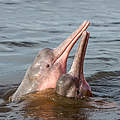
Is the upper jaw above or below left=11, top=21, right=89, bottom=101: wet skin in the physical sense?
above

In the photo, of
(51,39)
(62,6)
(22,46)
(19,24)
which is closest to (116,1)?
(62,6)

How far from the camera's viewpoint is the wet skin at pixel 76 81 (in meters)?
7.81

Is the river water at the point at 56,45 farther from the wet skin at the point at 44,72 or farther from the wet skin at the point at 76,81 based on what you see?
the wet skin at the point at 44,72

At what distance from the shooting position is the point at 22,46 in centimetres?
1351

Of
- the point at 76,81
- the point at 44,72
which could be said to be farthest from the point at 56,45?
the point at 76,81

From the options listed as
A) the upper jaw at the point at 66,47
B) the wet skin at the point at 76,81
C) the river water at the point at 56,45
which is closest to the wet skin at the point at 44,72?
the upper jaw at the point at 66,47

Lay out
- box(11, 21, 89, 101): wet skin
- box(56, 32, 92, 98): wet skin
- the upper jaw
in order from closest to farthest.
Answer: box(56, 32, 92, 98): wet skin → the upper jaw → box(11, 21, 89, 101): wet skin

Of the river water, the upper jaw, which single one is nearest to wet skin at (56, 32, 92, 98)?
the river water

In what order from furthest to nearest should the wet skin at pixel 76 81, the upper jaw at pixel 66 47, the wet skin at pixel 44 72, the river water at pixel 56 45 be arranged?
the wet skin at pixel 44 72 < the upper jaw at pixel 66 47 < the wet skin at pixel 76 81 < the river water at pixel 56 45

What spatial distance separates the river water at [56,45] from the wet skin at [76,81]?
0.47 ft

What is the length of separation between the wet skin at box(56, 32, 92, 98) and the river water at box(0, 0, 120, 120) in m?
0.14

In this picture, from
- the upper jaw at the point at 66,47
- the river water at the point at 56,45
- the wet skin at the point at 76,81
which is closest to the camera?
the river water at the point at 56,45

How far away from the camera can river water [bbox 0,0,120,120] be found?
24.7 feet

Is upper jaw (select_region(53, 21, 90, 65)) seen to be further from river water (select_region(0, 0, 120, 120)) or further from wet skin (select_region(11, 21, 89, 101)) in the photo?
river water (select_region(0, 0, 120, 120))
